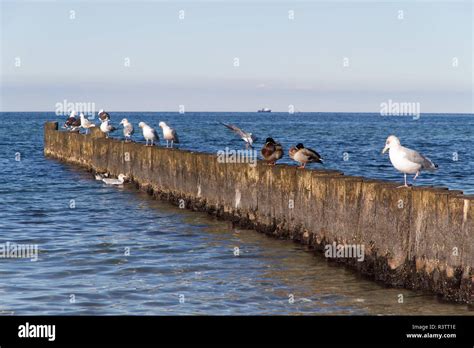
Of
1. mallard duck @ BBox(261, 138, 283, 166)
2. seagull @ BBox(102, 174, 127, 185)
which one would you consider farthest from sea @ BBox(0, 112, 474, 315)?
seagull @ BBox(102, 174, 127, 185)

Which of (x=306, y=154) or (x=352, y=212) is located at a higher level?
(x=306, y=154)

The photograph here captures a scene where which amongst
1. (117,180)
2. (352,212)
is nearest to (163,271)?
(352,212)

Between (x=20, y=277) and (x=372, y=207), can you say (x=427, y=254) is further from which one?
(x=20, y=277)

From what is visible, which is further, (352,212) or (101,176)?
(101,176)

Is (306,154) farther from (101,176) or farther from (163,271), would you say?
(101,176)

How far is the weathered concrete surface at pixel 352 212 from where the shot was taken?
11.5 m

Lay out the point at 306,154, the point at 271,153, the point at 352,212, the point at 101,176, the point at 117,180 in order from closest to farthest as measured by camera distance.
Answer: the point at 352,212, the point at 306,154, the point at 271,153, the point at 117,180, the point at 101,176

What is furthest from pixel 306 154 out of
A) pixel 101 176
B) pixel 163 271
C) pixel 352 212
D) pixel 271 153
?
pixel 101 176

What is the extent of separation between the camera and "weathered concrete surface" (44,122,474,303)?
1155 cm

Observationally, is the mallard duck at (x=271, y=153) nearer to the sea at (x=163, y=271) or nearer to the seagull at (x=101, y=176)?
the sea at (x=163, y=271)

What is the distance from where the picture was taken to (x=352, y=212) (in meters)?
14.0

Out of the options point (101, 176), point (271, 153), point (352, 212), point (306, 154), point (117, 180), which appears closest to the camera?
point (352, 212)

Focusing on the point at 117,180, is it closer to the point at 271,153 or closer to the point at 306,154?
the point at 271,153

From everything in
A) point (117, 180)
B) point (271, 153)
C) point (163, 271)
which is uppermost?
point (271, 153)
